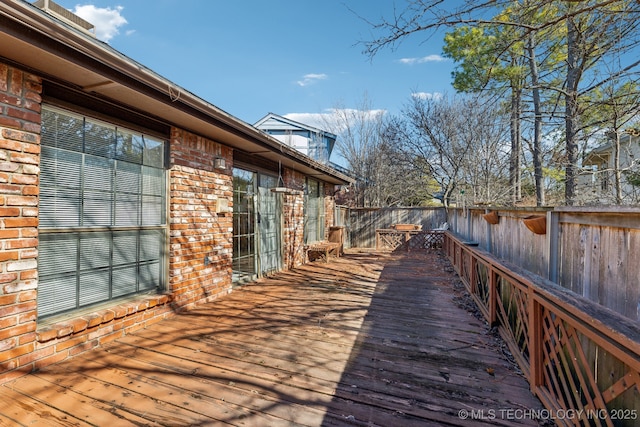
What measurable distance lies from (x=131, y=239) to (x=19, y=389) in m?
1.50

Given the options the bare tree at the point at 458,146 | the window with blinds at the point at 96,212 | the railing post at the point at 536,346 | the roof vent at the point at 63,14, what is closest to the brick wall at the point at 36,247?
the window with blinds at the point at 96,212

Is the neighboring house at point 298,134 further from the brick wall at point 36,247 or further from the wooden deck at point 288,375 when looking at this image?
the wooden deck at point 288,375

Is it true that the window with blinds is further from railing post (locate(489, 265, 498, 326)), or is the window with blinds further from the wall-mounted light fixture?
railing post (locate(489, 265, 498, 326))

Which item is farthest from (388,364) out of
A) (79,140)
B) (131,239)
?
(79,140)

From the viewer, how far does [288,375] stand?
2342 millimetres

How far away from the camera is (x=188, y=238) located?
3900 millimetres

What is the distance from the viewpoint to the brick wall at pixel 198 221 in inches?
147

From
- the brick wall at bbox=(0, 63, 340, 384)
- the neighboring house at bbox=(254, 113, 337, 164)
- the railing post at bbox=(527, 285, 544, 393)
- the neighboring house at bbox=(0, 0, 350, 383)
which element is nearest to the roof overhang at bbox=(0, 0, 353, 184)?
the neighboring house at bbox=(0, 0, 350, 383)

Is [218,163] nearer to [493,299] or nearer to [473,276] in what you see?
[493,299]

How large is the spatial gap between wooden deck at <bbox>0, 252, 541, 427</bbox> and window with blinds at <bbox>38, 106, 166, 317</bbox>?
22.5 inches

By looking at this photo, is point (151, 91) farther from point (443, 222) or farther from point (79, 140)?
point (443, 222)

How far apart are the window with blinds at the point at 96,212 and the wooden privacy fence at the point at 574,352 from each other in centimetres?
368

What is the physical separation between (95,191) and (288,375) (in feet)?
8.02

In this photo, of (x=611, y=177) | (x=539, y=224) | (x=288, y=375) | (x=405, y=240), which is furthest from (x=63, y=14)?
(x=405, y=240)
